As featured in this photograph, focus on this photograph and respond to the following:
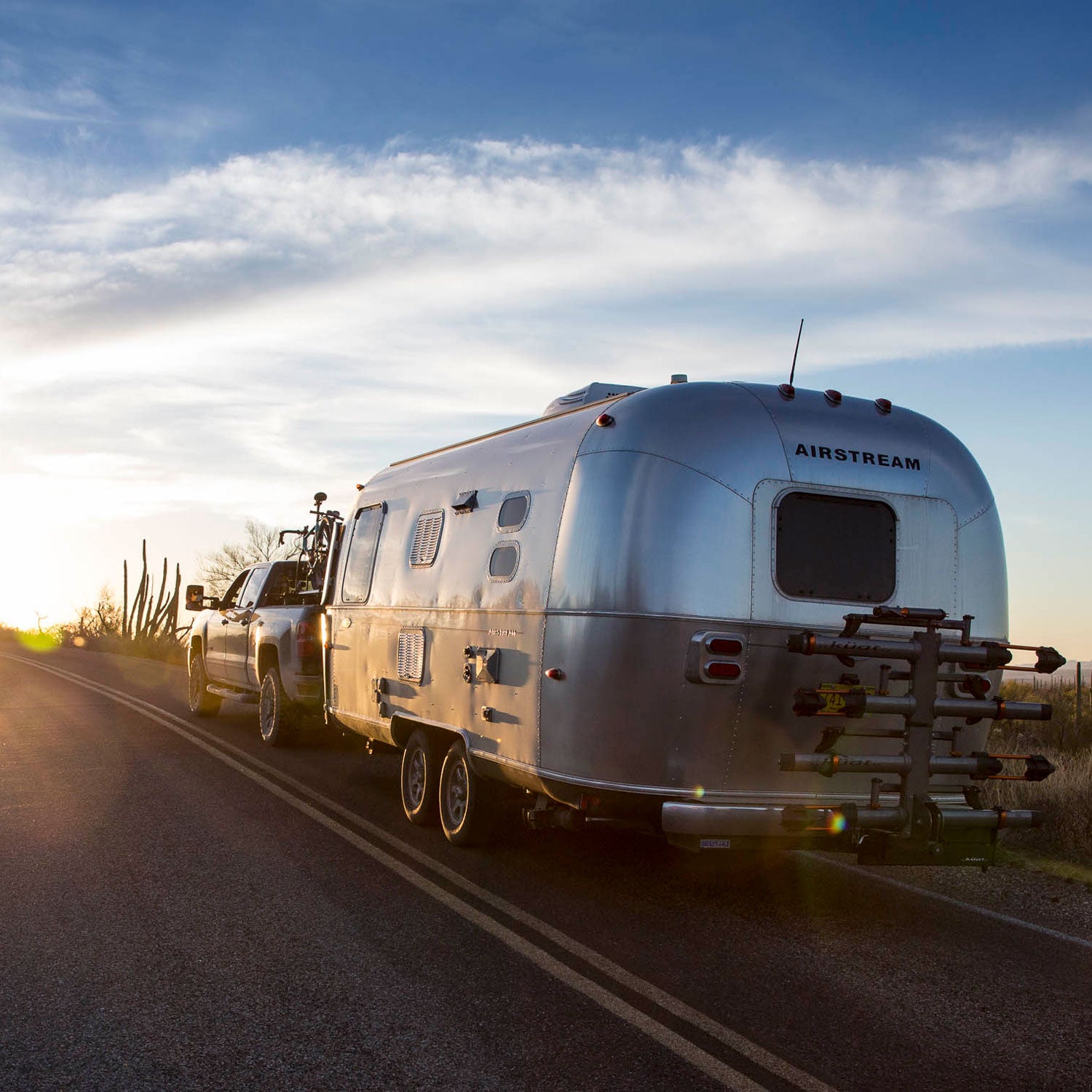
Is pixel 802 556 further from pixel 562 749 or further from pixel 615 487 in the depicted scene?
pixel 562 749

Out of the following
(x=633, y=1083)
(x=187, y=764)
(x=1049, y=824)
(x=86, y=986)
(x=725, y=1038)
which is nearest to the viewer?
(x=633, y=1083)

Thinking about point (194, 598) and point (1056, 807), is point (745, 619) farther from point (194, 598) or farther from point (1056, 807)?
point (194, 598)

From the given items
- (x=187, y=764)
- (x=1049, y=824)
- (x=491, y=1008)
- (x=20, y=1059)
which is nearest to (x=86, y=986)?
(x=20, y=1059)

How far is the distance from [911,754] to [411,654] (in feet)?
13.3

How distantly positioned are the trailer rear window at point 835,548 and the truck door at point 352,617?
4.56m

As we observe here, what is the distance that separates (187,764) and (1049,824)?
806 centimetres

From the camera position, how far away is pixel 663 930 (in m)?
6.69

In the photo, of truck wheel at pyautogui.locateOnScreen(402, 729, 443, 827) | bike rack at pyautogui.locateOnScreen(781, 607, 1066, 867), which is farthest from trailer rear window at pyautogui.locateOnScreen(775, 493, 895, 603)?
truck wheel at pyautogui.locateOnScreen(402, 729, 443, 827)

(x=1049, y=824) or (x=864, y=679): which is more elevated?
(x=864, y=679)

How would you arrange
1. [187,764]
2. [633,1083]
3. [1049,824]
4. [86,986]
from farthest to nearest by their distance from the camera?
1. [187,764]
2. [1049,824]
3. [86,986]
4. [633,1083]

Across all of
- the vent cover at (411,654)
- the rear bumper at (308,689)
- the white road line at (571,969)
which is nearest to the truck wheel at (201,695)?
the rear bumper at (308,689)

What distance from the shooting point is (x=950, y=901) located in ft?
25.2

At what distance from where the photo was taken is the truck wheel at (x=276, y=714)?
13.7 metres

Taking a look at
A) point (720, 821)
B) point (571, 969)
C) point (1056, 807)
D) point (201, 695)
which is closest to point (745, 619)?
point (720, 821)
